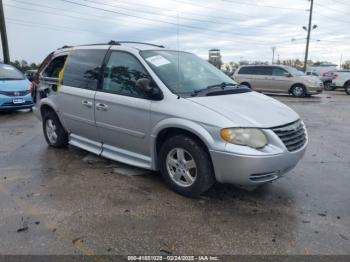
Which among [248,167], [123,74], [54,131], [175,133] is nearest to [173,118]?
[175,133]

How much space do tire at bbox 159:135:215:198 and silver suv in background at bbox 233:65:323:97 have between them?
47.0ft

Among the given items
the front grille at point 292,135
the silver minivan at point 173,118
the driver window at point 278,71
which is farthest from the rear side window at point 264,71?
the front grille at point 292,135

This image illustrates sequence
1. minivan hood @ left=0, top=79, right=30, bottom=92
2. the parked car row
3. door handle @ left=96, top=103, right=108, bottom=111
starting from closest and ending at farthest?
door handle @ left=96, top=103, right=108, bottom=111, minivan hood @ left=0, top=79, right=30, bottom=92, the parked car row

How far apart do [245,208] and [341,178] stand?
6.07 ft

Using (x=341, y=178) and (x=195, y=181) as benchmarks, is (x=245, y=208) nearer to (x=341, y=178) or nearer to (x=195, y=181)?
(x=195, y=181)

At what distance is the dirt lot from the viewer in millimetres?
2918

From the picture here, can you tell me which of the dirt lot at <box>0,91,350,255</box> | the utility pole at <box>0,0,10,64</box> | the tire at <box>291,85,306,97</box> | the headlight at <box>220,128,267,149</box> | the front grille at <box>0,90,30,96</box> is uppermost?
the utility pole at <box>0,0,10,64</box>

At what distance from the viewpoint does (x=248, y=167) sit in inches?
131

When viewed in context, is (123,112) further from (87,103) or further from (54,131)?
(54,131)

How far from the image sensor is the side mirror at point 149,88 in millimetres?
3863

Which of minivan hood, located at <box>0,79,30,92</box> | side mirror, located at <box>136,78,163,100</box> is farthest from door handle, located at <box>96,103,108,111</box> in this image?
minivan hood, located at <box>0,79,30,92</box>

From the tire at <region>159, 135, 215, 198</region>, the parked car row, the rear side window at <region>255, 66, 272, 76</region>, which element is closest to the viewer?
the tire at <region>159, 135, 215, 198</region>

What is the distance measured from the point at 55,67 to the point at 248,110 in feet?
12.2

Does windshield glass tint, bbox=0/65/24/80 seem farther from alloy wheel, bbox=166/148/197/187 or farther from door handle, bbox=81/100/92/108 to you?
alloy wheel, bbox=166/148/197/187
